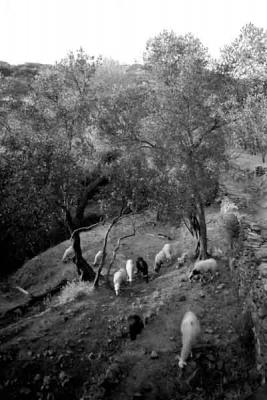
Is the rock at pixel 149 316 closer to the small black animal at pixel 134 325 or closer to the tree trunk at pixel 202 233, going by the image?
the small black animal at pixel 134 325

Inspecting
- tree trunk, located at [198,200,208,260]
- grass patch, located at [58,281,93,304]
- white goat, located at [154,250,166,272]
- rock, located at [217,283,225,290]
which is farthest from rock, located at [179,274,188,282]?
grass patch, located at [58,281,93,304]

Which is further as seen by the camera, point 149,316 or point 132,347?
point 149,316

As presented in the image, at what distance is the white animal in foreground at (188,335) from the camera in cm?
1173

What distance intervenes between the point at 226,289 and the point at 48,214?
9.69 m

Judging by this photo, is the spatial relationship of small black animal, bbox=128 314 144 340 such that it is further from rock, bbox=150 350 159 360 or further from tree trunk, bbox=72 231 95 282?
tree trunk, bbox=72 231 95 282

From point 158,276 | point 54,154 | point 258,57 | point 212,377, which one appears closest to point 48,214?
→ point 54,154

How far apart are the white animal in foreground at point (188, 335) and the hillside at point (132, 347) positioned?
0.29 m

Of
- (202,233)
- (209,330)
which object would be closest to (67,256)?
(202,233)

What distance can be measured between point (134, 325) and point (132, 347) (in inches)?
37.5

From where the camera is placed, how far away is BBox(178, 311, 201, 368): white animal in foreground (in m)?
11.7

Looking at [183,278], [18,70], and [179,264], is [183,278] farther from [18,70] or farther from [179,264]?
[18,70]

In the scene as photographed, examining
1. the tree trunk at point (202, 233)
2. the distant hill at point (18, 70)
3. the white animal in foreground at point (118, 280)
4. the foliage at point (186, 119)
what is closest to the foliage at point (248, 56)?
the foliage at point (186, 119)

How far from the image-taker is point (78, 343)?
1379 centimetres

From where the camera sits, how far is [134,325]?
13906 millimetres
